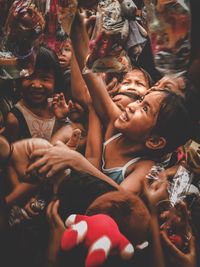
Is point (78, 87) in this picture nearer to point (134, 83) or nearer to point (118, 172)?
point (134, 83)

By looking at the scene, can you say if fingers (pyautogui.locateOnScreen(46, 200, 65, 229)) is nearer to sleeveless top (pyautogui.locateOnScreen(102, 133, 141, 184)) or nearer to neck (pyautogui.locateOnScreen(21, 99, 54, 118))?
sleeveless top (pyautogui.locateOnScreen(102, 133, 141, 184))

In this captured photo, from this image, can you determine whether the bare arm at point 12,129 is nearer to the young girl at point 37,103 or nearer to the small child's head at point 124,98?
the young girl at point 37,103

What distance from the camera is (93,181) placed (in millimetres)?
1844

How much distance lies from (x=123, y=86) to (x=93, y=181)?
1.49ft

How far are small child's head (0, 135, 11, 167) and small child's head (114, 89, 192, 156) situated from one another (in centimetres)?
52

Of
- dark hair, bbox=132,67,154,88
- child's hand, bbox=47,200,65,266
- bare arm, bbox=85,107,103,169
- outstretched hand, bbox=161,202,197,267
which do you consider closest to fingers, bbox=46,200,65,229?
child's hand, bbox=47,200,65,266

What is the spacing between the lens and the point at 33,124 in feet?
6.36

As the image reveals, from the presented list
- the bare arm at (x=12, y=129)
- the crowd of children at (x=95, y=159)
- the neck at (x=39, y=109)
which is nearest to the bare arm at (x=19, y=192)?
the crowd of children at (x=95, y=159)

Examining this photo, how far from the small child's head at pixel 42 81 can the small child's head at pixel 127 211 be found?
532mm

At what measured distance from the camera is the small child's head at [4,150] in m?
1.92

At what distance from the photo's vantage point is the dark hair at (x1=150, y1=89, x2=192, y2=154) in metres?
1.82

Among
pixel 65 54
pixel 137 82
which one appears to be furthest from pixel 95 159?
pixel 65 54

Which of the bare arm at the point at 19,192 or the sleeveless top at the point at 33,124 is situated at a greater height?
the sleeveless top at the point at 33,124

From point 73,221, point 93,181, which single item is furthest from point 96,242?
point 93,181
